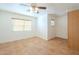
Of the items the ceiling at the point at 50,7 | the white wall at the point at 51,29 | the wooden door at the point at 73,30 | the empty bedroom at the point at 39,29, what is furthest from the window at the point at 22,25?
the wooden door at the point at 73,30

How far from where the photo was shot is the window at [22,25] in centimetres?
195

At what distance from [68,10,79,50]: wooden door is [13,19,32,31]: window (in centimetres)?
78

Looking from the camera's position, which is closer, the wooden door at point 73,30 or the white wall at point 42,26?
the wooden door at point 73,30

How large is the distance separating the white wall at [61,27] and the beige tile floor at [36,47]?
0.32ft

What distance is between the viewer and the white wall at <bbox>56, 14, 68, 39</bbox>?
1.96m

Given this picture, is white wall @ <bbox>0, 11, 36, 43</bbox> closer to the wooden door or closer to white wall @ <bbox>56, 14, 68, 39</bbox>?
white wall @ <bbox>56, 14, 68, 39</bbox>

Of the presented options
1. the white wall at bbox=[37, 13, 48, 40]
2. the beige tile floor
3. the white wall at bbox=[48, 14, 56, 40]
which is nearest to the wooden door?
the beige tile floor

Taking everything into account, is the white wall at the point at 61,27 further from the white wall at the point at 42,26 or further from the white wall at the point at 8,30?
the white wall at the point at 8,30

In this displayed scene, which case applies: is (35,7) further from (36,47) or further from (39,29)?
(36,47)

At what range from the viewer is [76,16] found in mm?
1905

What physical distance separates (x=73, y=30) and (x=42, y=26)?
60 cm

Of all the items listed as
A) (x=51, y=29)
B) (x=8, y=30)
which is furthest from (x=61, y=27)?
(x=8, y=30)
